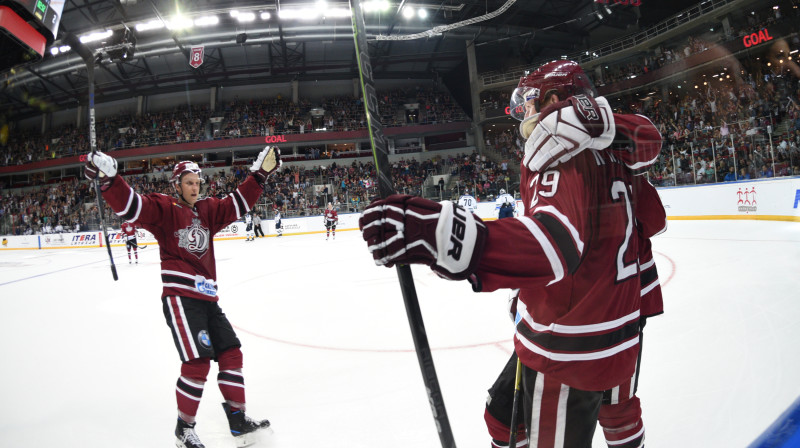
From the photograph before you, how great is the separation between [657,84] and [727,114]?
617 centimetres

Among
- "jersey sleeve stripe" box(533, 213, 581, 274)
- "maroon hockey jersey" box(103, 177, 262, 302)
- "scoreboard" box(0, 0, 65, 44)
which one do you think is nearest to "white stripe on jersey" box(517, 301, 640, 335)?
"jersey sleeve stripe" box(533, 213, 581, 274)

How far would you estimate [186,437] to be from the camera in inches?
79.9

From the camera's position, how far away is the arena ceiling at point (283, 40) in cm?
358

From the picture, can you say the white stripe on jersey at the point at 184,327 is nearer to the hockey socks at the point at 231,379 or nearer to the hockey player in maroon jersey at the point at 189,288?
the hockey player in maroon jersey at the point at 189,288

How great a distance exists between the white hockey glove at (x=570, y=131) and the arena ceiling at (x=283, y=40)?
1072mm

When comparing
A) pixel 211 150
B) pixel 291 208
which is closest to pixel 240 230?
pixel 291 208

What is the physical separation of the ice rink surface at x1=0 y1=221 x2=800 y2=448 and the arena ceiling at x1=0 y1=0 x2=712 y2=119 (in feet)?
6.66

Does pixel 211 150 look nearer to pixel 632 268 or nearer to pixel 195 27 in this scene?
pixel 195 27

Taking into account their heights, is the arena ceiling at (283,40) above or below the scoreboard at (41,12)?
above

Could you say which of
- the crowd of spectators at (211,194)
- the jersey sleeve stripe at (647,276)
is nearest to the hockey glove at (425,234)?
the jersey sleeve stripe at (647,276)

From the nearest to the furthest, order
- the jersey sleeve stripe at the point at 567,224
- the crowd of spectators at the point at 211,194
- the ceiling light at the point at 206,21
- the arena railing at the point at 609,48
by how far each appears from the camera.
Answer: the jersey sleeve stripe at the point at 567,224 < the arena railing at the point at 609,48 < the crowd of spectators at the point at 211,194 < the ceiling light at the point at 206,21

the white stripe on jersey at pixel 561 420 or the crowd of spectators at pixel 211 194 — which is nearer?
the white stripe on jersey at pixel 561 420

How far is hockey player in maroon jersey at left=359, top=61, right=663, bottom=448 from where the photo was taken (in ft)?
2.25

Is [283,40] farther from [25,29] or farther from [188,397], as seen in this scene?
[188,397]
